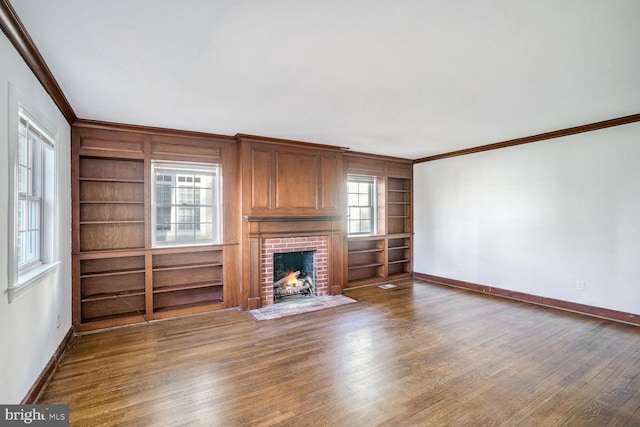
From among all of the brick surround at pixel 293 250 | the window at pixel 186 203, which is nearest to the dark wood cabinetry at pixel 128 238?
the window at pixel 186 203

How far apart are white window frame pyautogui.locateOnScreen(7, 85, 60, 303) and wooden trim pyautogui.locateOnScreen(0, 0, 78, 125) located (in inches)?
11.2

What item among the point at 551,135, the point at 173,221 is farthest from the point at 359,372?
the point at 551,135

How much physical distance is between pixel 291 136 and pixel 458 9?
3.18m

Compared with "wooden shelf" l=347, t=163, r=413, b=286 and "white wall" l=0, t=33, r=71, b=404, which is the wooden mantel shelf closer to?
"wooden shelf" l=347, t=163, r=413, b=286

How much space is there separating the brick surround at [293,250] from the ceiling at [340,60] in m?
1.91

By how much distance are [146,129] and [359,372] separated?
3.94 meters

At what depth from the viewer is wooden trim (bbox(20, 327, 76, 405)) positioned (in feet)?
7.67

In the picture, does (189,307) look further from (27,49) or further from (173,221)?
(27,49)

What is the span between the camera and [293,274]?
5.44 m

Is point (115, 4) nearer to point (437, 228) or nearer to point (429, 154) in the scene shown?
point (429, 154)

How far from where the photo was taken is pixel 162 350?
11.0 feet

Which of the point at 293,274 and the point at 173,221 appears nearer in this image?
the point at 173,221

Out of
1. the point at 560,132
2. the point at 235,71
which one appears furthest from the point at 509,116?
the point at 235,71

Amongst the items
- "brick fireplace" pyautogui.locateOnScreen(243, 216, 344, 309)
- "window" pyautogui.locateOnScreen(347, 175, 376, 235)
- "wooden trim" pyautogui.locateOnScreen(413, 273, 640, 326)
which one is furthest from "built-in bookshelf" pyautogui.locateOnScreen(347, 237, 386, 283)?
"wooden trim" pyautogui.locateOnScreen(413, 273, 640, 326)
